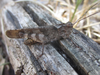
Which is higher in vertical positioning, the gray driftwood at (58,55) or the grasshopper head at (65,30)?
the grasshopper head at (65,30)

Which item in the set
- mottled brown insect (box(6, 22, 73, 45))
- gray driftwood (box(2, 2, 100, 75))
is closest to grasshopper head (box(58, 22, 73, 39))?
mottled brown insect (box(6, 22, 73, 45))

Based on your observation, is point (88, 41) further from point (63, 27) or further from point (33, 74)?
point (33, 74)

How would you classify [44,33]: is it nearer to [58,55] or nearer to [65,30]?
[65,30]

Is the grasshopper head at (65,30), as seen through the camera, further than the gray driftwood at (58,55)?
Yes

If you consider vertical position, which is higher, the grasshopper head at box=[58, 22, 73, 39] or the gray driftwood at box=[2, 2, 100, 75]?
the grasshopper head at box=[58, 22, 73, 39]

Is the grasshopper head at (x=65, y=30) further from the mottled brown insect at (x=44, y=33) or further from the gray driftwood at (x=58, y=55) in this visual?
the gray driftwood at (x=58, y=55)

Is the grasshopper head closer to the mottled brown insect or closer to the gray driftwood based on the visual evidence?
the mottled brown insect

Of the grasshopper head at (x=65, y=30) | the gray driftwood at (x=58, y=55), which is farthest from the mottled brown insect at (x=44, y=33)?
the gray driftwood at (x=58, y=55)

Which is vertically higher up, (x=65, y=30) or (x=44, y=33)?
(x=65, y=30)

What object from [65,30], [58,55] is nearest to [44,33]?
[65,30]

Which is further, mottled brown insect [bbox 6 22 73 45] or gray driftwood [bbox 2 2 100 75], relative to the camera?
mottled brown insect [bbox 6 22 73 45]

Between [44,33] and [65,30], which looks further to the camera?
[44,33]
